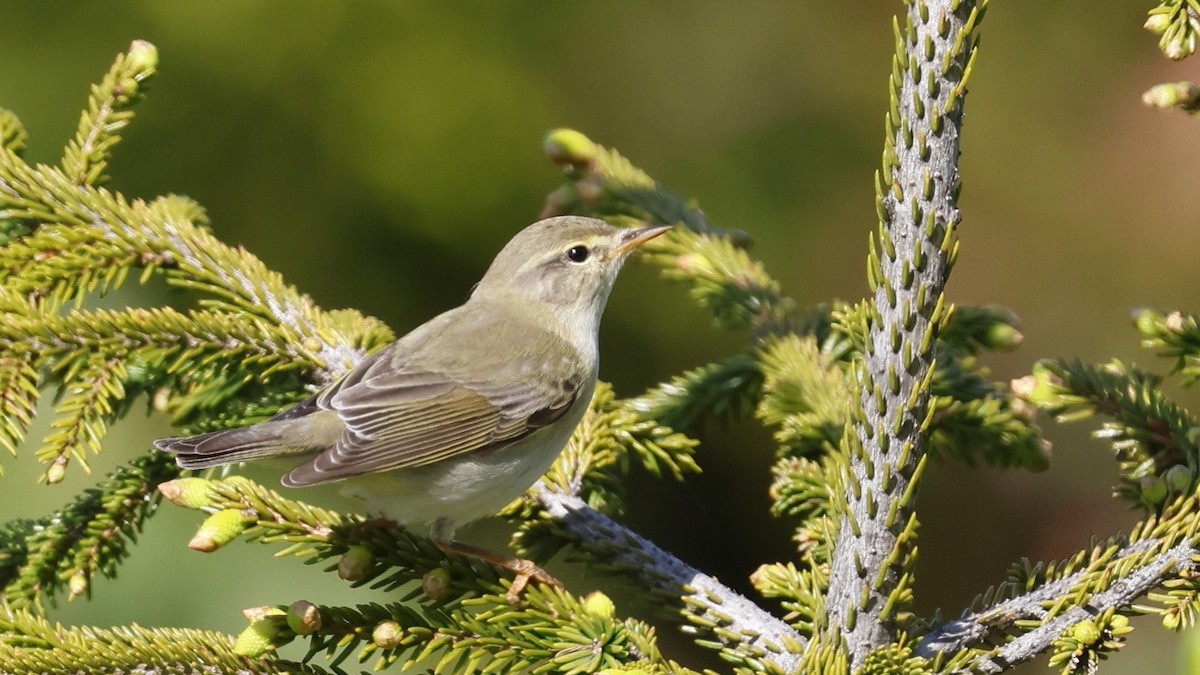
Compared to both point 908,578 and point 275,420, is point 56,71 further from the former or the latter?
point 908,578

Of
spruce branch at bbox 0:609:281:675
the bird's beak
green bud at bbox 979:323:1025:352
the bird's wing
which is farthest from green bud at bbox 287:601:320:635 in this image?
green bud at bbox 979:323:1025:352

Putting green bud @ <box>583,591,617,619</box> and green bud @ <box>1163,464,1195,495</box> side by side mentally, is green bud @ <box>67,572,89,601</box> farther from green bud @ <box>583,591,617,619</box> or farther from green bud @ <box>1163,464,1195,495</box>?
green bud @ <box>1163,464,1195,495</box>

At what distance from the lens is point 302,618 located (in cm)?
196

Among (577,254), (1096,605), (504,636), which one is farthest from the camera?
(577,254)

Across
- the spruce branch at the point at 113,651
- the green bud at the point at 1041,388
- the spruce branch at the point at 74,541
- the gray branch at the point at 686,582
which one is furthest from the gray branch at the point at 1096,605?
the spruce branch at the point at 74,541

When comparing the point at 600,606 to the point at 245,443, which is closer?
the point at 600,606

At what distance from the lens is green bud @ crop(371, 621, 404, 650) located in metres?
2.05

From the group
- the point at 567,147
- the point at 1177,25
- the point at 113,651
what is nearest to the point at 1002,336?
the point at 1177,25

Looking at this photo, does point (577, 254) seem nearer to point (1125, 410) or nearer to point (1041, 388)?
point (1041, 388)

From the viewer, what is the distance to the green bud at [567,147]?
3266mm

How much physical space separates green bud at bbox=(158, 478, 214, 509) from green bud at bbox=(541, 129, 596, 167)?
1.51 metres

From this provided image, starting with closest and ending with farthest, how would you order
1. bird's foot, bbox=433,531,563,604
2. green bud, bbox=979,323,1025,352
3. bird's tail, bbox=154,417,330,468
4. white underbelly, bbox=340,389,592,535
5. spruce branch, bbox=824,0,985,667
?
spruce branch, bbox=824,0,985,667
bird's foot, bbox=433,531,563,604
bird's tail, bbox=154,417,330,468
white underbelly, bbox=340,389,592,535
green bud, bbox=979,323,1025,352

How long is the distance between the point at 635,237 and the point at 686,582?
125cm

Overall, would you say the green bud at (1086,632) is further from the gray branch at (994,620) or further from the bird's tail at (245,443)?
the bird's tail at (245,443)
